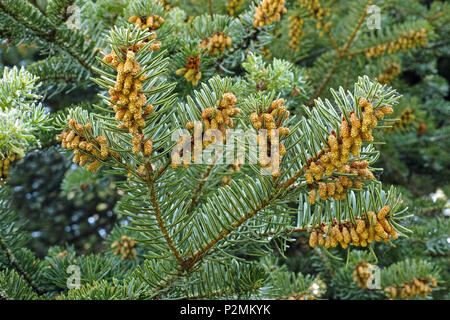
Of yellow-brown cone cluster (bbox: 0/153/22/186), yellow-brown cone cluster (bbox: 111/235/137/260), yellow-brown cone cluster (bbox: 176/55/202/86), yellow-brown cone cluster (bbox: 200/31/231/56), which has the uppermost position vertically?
yellow-brown cone cluster (bbox: 200/31/231/56)

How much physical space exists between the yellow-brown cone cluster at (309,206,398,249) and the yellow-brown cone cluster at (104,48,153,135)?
1.12 feet

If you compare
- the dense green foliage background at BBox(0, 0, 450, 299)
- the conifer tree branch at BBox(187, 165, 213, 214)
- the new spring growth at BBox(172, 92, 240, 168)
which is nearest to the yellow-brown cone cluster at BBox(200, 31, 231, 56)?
the dense green foliage background at BBox(0, 0, 450, 299)

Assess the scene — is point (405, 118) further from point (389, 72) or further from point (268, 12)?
point (268, 12)

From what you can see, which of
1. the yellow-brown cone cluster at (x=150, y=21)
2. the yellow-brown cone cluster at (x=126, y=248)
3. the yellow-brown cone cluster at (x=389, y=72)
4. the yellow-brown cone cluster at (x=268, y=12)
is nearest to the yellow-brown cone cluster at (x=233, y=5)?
the yellow-brown cone cluster at (x=268, y=12)

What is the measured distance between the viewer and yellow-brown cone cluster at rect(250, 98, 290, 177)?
1.97 feet

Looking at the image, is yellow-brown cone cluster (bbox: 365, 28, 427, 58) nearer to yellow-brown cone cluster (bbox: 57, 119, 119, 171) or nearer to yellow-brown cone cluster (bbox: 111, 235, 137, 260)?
yellow-brown cone cluster (bbox: 111, 235, 137, 260)

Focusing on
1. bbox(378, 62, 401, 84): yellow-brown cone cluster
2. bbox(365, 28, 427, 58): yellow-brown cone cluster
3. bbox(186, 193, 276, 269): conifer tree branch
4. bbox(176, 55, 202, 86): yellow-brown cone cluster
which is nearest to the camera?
bbox(186, 193, 276, 269): conifer tree branch

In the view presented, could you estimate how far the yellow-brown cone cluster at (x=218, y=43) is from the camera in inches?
39.9

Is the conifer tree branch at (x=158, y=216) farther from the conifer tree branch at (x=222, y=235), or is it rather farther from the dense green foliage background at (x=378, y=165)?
the dense green foliage background at (x=378, y=165)

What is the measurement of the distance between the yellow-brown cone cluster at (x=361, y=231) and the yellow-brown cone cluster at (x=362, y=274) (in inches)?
24.3

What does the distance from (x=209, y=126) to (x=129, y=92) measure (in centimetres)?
12

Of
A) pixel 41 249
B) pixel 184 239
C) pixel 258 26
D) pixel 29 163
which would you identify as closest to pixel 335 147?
pixel 184 239

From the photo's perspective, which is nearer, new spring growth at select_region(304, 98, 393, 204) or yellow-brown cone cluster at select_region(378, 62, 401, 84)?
new spring growth at select_region(304, 98, 393, 204)

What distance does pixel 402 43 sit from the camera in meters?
1.48
